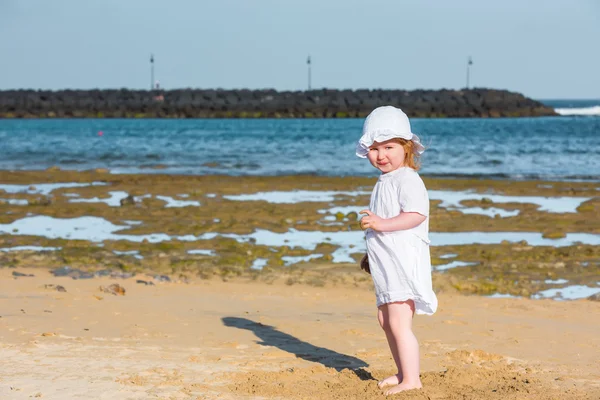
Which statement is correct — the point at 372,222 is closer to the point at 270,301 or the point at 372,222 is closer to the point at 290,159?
the point at 270,301

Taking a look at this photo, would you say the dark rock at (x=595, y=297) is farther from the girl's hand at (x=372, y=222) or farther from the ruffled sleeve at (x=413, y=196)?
the girl's hand at (x=372, y=222)

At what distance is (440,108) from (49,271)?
278 feet

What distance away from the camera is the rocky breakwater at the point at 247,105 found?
291 ft

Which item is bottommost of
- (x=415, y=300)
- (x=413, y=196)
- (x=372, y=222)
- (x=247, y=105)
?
(x=415, y=300)

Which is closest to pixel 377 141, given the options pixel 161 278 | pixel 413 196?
pixel 413 196

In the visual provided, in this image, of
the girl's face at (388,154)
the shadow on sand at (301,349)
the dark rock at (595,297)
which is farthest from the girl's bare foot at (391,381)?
the dark rock at (595,297)

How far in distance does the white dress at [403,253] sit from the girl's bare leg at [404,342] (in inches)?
2.3

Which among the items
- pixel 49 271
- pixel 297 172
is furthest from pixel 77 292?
pixel 297 172

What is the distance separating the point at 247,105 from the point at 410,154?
286ft

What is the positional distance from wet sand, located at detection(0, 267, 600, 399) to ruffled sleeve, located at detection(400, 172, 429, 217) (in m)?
0.91

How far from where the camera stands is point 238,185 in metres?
18.1

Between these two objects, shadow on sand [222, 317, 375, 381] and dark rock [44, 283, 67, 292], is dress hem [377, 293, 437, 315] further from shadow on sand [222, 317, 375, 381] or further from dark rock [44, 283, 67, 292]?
dark rock [44, 283, 67, 292]

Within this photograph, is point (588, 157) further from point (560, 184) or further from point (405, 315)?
point (405, 315)

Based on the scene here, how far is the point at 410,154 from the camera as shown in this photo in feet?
13.7
